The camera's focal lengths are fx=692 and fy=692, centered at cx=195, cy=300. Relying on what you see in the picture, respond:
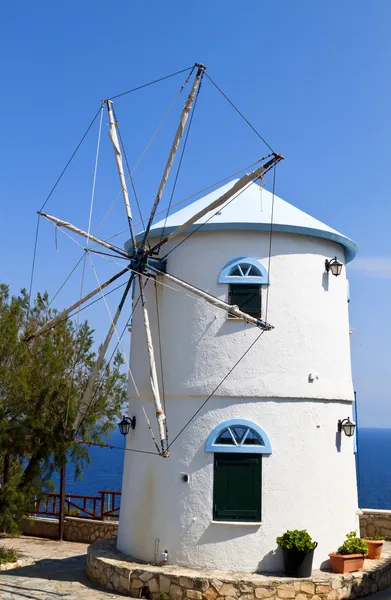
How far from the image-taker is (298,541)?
1163 centimetres

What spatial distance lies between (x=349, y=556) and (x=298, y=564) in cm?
106

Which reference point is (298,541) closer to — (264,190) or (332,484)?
(332,484)

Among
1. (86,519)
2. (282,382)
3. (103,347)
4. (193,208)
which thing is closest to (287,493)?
(282,382)

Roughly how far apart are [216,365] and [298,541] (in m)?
3.32

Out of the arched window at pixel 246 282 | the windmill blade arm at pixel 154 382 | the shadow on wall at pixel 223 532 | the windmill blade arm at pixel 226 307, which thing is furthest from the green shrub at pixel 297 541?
the arched window at pixel 246 282

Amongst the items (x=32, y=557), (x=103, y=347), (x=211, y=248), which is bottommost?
(x=32, y=557)

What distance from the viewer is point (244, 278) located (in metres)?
12.8

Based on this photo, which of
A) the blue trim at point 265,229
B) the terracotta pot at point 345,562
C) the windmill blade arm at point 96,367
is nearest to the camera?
the terracotta pot at point 345,562

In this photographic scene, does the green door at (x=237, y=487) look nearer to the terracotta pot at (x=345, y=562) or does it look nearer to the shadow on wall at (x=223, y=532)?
the shadow on wall at (x=223, y=532)

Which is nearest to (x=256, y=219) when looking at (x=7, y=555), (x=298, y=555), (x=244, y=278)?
(x=244, y=278)

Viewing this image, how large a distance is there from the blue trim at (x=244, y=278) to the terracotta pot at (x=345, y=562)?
16.3 feet

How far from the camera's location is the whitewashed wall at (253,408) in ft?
39.9

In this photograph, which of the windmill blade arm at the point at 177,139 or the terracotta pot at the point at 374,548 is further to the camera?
the terracotta pot at the point at 374,548

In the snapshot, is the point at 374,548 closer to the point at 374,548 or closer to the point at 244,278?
the point at 374,548
